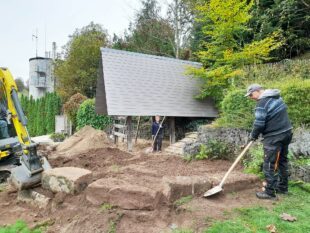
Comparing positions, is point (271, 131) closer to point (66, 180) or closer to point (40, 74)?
point (66, 180)

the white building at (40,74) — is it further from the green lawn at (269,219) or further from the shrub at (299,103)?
the green lawn at (269,219)

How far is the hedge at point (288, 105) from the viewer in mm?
7574

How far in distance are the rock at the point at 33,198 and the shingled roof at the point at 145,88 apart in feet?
20.1

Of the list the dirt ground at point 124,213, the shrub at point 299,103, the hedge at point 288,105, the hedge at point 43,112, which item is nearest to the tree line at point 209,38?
the hedge at point 43,112

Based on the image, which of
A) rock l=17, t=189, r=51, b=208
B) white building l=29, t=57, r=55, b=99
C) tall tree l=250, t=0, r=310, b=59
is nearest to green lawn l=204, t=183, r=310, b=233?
rock l=17, t=189, r=51, b=208

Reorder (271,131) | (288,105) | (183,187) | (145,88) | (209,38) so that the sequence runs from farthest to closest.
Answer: (209,38) → (145,88) → (288,105) → (271,131) → (183,187)

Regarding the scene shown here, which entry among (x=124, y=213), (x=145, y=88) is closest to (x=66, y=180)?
(x=124, y=213)

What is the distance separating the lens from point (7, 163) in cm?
789

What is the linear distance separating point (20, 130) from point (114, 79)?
6706 millimetres

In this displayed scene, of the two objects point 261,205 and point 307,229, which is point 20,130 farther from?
point 307,229

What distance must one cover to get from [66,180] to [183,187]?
189 centimetres

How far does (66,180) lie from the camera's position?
4844mm

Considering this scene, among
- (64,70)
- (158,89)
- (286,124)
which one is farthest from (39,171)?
(64,70)

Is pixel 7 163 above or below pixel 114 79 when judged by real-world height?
below
